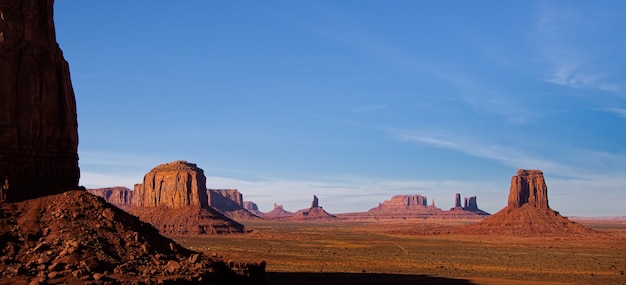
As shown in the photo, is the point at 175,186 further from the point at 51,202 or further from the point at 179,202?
the point at 51,202

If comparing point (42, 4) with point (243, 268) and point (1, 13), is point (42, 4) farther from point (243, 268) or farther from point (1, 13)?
point (243, 268)

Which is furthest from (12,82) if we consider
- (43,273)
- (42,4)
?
(43,273)

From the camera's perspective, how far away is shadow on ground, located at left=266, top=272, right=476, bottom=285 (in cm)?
4246

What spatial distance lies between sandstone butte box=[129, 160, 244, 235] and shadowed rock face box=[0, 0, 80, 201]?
89133 mm

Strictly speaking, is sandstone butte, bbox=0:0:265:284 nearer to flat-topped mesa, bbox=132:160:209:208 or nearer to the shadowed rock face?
the shadowed rock face

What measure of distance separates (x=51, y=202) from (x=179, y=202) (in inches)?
4189

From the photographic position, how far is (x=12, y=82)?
21688mm

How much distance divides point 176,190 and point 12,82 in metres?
108

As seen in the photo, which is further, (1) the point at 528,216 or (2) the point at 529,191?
(2) the point at 529,191

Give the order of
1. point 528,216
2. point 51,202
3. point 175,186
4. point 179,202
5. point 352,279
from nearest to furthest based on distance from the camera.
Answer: point 51,202 < point 352,279 < point 179,202 < point 175,186 < point 528,216

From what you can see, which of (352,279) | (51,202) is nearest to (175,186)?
(352,279)

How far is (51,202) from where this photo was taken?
2181cm

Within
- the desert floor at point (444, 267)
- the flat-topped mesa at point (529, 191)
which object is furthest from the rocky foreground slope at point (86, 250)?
the flat-topped mesa at point (529, 191)

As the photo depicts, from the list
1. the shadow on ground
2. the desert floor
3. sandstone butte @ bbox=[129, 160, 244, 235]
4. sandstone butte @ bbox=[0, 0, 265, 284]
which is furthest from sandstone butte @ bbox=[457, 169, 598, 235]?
sandstone butte @ bbox=[0, 0, 265, 284]
